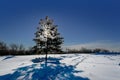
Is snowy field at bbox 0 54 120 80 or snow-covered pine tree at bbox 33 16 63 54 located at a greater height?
snow-covered pine tree at bbox 33 16 63 54

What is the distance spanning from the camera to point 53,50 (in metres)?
28.7

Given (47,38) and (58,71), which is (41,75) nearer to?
(58,71)

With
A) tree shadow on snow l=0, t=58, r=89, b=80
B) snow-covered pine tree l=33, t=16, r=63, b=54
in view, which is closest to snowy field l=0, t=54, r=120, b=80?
tree shadow on snow l=0, t=58, r=89, b=80

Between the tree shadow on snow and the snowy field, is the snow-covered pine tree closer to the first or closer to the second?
the snowy field

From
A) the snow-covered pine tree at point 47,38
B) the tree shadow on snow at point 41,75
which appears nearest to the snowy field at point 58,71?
Result: the tree shadow on snow at point 41,75

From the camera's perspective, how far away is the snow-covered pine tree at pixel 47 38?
90.9 ft

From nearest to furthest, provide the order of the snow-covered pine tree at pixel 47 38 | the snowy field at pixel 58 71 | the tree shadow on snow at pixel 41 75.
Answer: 1. the tree shadow on snow at pixel 41 75
2. the snowy field at pixel 58 71
3. the snow-covered pine tree at pixel 47 38

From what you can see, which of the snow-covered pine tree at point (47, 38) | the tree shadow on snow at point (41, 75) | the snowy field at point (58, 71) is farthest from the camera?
the snow-covered pine tree at point (47, 38)

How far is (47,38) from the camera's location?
2750 centimetres

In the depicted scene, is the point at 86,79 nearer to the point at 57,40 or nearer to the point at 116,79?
the point at 116,79

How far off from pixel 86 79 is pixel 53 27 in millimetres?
18825

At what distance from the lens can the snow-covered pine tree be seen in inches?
1091

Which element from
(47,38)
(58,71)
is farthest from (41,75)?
(47,38)

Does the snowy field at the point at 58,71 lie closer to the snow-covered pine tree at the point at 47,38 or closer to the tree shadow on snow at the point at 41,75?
the tree shadow on snow at the point at 41,75
